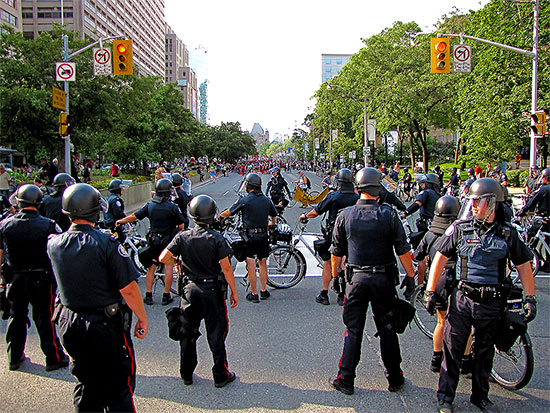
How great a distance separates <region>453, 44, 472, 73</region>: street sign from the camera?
52.0ft

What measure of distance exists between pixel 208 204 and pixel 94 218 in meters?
1.33

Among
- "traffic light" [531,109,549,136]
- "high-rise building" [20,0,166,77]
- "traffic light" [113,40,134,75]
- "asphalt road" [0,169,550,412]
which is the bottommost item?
"asphalt road" [0,169,550,412]

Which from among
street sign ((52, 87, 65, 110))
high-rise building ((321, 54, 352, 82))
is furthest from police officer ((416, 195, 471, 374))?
high-rise building ((321, 54, 352, 82))

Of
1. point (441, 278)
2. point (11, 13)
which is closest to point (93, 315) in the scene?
point (441, 278)

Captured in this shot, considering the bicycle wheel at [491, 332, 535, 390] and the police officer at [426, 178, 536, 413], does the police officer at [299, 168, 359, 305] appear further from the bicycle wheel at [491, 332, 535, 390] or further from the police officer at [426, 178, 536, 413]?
the police officer at [426, 178, 536, 413]

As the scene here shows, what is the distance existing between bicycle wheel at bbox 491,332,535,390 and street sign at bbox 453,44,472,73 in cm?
1346

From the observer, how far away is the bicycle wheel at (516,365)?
4.14 metres

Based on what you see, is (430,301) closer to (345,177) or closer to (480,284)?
(480,284)

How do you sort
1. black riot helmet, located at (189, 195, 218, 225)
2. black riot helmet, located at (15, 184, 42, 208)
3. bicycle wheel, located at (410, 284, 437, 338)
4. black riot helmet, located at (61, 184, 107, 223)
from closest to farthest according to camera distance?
black riot helmet, located at (61, 184, 107, 223)
black riot helmet, located at (189, 195, 218, 225)
black riot helmet, located at (15, 184, 42, 208)
bicycle wheel, located at (410, 284, 437, 338)

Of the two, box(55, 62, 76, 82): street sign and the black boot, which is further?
box(55, 62, 76, 82): street sign

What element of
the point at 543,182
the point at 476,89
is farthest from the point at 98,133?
the point at 543,182

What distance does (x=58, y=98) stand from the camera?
640 inches

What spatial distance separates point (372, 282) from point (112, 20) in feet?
361

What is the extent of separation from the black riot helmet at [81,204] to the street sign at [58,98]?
1418 cm
